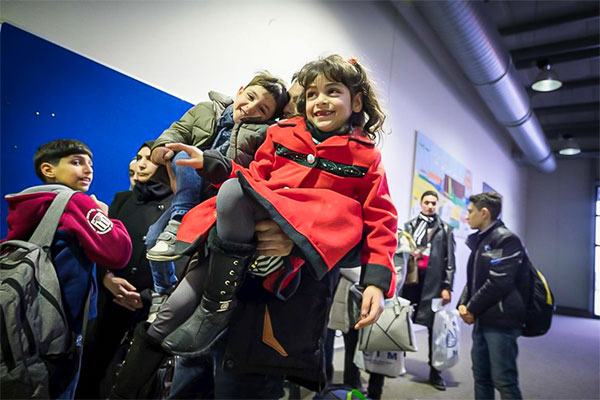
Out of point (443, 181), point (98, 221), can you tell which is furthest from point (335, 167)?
point (443, 181)

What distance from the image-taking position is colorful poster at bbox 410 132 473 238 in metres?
4.73

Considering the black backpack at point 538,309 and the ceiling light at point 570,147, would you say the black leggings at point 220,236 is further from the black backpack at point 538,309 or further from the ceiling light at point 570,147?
the ceiling light at point 570,147

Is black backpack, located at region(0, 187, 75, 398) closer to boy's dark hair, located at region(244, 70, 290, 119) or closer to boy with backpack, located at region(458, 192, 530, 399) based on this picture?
boy's dark hair, located at region(244, 70, 290, 119)

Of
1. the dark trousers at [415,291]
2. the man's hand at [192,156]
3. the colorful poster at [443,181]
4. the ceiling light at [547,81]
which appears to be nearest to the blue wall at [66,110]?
the man's hand at [192,156]

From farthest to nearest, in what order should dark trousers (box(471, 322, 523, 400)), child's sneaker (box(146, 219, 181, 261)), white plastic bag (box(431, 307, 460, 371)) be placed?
white plastic bag (box(431, 307, 460, 371)) < dark trousers (box(471, 322, 523, 400)) < child's sneaker (box(146, 219, 181, 261))

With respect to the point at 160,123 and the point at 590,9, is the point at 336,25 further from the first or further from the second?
the point at 590,9

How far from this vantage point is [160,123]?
1290 mm

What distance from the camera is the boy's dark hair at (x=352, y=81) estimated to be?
35.5 inches

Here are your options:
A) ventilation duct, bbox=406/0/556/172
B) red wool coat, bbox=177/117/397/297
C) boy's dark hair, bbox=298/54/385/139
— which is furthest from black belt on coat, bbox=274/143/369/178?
ventilation duct, bbox=406/0/556/172

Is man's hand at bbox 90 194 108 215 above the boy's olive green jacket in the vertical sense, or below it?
below

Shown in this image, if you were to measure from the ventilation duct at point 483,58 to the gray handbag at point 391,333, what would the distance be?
344 centimetres

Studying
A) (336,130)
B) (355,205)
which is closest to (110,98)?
(336,130)

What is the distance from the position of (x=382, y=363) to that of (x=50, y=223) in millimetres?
2022

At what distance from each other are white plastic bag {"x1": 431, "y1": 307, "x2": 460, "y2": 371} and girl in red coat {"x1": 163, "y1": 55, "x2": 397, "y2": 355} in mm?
2240
